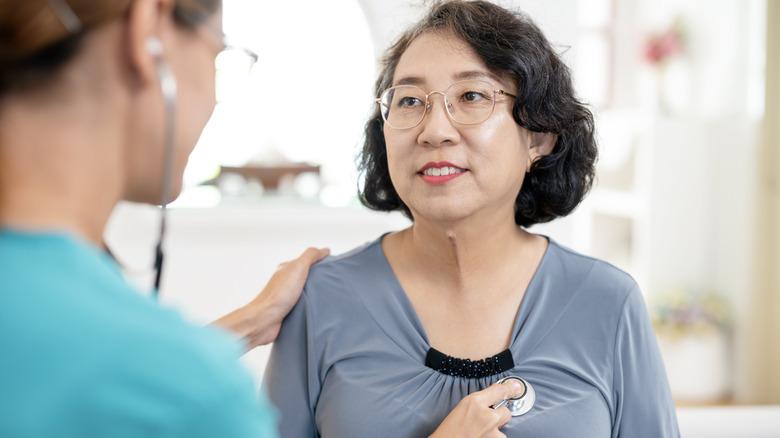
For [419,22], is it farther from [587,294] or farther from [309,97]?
[309,97]

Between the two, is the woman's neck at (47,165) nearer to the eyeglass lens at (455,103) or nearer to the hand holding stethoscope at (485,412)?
the hand holding stethoscope at (485,412)

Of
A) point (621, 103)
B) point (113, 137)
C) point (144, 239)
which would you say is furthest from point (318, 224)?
point (621, 103)

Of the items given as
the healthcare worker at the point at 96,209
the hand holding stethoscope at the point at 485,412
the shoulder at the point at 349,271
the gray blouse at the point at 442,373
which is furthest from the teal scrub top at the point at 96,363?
the shoulder at the point at 349,271

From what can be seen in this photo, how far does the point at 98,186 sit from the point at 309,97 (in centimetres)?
295

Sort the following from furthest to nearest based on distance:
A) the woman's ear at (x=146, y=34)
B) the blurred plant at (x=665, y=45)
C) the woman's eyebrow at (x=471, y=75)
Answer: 1. the blurred plant at (x=665, y=45)
2. the woman's eyebrow at (x=471, y=75)
3. the woman's ear at (x=146, y=34)

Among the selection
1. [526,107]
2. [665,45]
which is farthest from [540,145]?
[665,45]

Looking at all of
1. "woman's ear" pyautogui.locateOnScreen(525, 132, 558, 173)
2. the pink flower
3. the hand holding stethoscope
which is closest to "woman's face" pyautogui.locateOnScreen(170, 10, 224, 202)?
the hand holding stethoscope

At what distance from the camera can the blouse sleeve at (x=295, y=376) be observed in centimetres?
142

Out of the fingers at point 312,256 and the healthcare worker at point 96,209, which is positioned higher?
the healthcare worker at point 96,209

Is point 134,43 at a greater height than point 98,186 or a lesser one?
greater

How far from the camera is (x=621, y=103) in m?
5.98

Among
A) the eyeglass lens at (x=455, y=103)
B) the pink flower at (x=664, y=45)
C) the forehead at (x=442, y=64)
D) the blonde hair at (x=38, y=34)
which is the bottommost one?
the blonde hair at (x=38, y=34)

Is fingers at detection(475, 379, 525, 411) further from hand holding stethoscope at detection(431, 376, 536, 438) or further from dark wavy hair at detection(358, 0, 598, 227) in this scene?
dark wavy hair at detection(358, 0, 598, 227)

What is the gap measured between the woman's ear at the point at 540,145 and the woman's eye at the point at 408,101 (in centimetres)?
28
